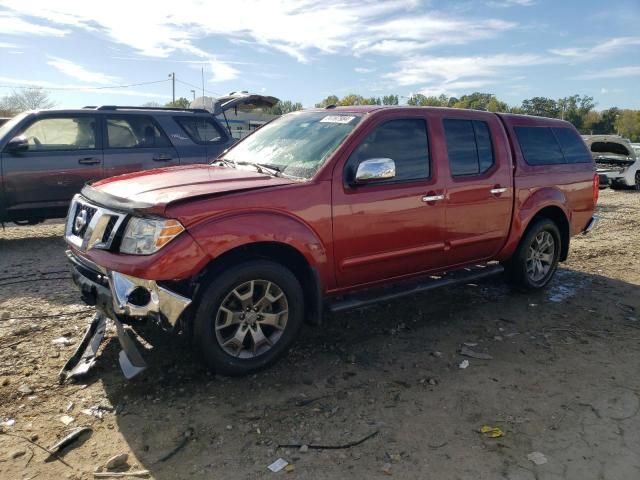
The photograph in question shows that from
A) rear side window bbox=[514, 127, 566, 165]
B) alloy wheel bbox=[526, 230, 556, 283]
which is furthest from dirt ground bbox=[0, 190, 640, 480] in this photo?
rear side window bbox=[514, 127, 566, 165]

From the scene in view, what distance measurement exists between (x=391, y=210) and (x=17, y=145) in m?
5.39

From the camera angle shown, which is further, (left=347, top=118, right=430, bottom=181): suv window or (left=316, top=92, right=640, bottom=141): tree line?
(left=316, top=92, right=640, bottom=141): tree line

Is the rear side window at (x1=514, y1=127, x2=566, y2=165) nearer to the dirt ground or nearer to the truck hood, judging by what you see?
the dirt ground

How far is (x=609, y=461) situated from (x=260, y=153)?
329 centimetres

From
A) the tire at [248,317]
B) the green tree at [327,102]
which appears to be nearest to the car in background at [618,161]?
the green tree at [327,102]

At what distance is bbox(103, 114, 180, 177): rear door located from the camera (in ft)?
24.5

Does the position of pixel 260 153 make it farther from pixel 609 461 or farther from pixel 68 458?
pixel 609 461

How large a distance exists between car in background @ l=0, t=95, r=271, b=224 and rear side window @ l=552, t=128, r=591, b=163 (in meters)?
4.15

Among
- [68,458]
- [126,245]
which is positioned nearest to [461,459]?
[68,458]

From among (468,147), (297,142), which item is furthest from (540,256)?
(297,142)

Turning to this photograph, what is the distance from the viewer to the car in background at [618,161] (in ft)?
51.7

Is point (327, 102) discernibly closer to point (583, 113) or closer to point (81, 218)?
point (81, 218)

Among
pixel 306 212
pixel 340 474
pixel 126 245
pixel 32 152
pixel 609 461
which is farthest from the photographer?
pixel 32 152

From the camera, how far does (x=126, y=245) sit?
3.23m
